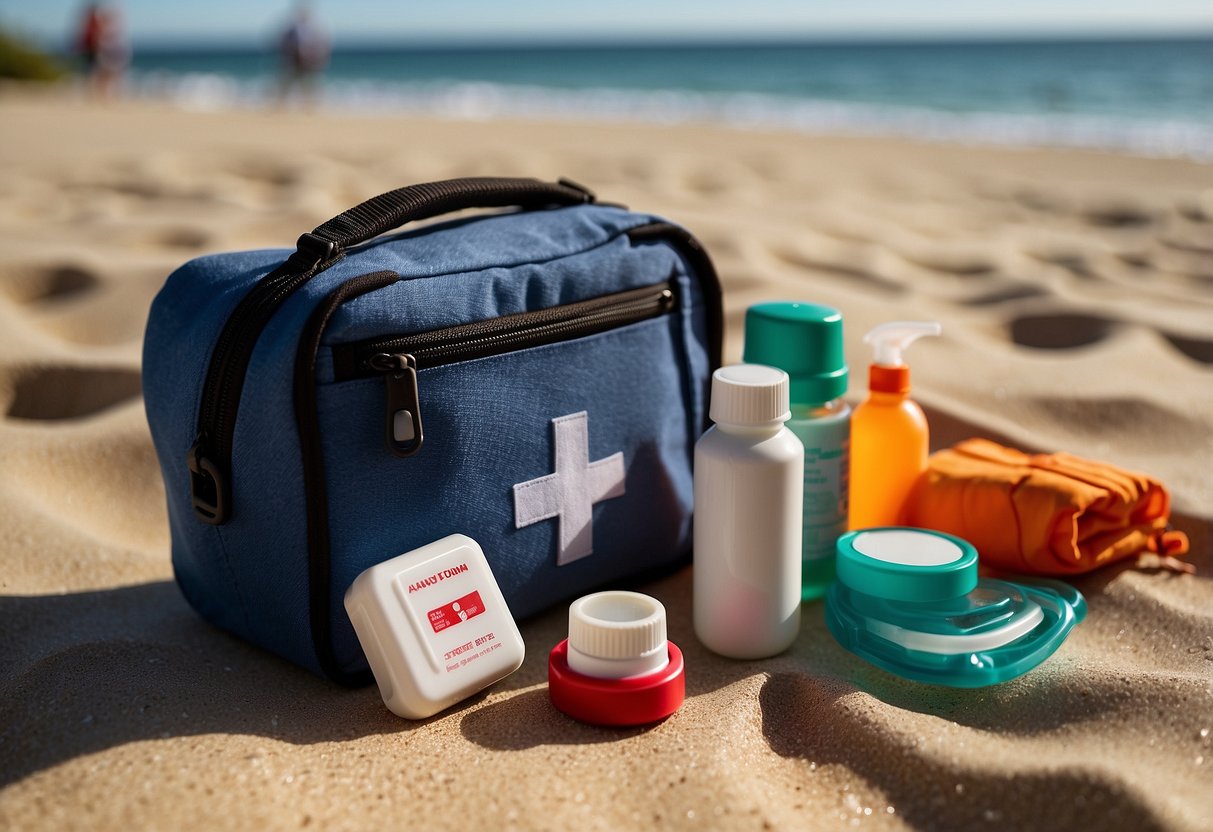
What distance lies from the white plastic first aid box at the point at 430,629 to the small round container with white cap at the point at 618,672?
0.31 feet

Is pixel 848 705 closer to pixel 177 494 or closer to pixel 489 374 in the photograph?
pixel 489 374

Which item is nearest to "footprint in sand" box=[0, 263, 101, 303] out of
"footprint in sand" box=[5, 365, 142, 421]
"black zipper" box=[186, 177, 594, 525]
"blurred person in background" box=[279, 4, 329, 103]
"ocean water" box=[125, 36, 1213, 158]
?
"footprint in sand" box=[5, 365, 142, 421]

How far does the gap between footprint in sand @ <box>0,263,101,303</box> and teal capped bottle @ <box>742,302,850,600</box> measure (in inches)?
72.8

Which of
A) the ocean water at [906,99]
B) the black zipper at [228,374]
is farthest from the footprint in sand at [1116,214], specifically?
the black zipper at [228,374]

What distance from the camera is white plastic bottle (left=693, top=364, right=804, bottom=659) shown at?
1.37 metres

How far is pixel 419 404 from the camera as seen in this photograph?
136 centimetres

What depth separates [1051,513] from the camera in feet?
5.31

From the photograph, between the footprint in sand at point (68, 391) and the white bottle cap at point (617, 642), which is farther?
the footprint in sand at point (68, 391)

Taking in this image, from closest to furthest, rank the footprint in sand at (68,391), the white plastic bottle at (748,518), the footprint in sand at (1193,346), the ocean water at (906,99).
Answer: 1. the white plastic bottle at (748,518)
2. the footprint in sand at (68,391)
3. the footprint in sand at (1193,346)
4. the ocean water at (906,99)

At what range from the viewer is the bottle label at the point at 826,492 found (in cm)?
157

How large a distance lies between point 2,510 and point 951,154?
5343 millimetres

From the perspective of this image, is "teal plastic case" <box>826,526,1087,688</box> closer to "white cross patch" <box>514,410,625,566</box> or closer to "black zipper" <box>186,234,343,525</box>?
"white cross patch" <box>514,410,625,566</box>

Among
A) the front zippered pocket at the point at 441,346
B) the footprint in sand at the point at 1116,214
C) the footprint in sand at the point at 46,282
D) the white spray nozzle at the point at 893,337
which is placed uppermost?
the front zippered pocket at the point at 441,346

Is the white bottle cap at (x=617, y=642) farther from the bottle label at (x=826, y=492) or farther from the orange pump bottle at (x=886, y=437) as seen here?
the orange pump bottle at (x=886, y=437)
